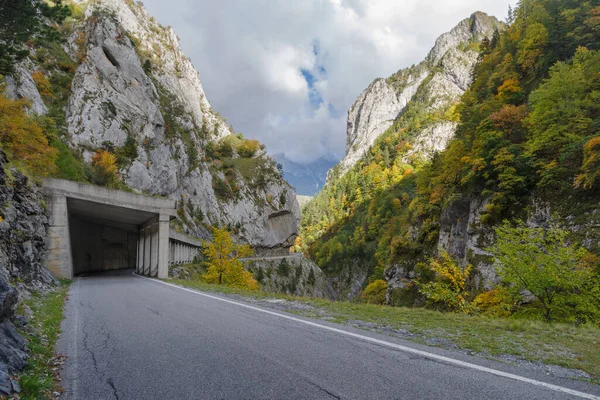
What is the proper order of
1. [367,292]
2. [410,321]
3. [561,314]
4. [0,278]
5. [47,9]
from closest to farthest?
[0,278], [410,321], [47,9], [561,314], [367,292]

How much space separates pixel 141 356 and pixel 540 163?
2537 centimetres

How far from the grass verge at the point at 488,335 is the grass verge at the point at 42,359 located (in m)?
5.08

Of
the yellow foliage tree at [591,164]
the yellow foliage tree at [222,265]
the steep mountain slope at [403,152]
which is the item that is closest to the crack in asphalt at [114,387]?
the yellow foliage tree at [222,265]

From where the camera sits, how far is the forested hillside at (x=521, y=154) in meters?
19.6

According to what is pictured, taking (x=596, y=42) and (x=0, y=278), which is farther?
(x=596, y=42)

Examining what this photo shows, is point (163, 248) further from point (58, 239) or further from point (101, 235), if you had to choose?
point (101, 235)

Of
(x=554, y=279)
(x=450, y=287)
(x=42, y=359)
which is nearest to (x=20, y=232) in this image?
(x=42, y=359)

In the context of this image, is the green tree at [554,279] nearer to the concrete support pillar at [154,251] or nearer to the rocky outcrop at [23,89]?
the concrete support pillar at [154,251]

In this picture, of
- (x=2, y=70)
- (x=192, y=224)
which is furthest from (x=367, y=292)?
(x=2, y=70)

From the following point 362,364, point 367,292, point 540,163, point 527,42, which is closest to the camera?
point 362,364

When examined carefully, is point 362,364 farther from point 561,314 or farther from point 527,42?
point 527,42

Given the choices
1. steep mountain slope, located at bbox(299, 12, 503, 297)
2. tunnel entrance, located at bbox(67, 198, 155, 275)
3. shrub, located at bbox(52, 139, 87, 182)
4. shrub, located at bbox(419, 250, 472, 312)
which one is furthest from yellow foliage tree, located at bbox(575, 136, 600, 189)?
steep mountain slope, located at bbox(299, 12, 503, 297)

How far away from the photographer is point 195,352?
464 cm

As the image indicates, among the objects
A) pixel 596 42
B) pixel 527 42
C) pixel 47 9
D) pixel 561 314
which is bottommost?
pixel 561 314
